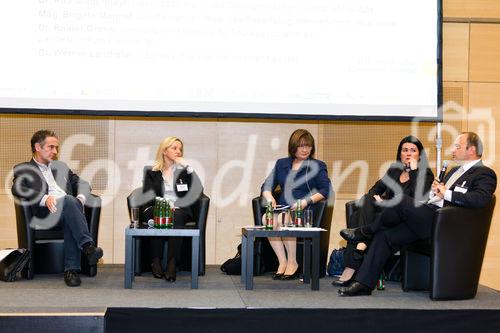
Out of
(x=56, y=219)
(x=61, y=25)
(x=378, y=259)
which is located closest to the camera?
(x=378, y=259)

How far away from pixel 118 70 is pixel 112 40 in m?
0.24

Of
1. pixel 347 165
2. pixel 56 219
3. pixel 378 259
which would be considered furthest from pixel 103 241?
pixel 378 259

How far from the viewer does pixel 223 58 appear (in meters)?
5.61

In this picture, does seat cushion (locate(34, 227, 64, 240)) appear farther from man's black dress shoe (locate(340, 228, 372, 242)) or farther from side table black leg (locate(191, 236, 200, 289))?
man's black dress shoe (locate(340, 228, 372, 242))

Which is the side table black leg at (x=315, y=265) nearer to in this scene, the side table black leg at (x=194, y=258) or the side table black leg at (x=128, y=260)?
the side table black leg at (x=194, y=258)

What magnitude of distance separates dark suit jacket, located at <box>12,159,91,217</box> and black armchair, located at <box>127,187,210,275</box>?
0.41 meters

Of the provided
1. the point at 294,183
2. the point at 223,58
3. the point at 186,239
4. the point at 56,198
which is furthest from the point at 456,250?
the point at 56,198

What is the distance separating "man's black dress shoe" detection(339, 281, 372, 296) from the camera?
4.34m

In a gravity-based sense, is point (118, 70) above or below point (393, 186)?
above

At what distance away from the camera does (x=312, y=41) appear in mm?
5676

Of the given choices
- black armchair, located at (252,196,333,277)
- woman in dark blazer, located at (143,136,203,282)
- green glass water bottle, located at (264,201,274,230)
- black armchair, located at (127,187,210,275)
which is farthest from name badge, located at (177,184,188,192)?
green glass water bottle, located at (264,201,274,230)

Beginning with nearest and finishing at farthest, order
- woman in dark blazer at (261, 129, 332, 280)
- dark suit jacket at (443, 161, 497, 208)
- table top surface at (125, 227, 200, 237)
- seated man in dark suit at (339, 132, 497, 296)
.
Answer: dark suit jacket at (443, 161, 497, 208)
seated man in dark suit at (339, 132, 497, 296)
table top surface at (125, 227, 200, 237)
woman in dark blazer at (261, 129, 332, 280)

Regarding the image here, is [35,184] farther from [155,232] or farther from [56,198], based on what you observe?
[155,232]

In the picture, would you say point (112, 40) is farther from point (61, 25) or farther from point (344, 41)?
point (344, 41)
